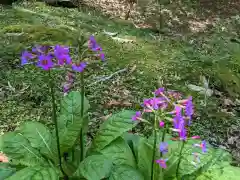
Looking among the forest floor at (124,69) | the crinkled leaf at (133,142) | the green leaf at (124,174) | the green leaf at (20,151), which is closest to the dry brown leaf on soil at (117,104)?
the forest floor at (124,69)

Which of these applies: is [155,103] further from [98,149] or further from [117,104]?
[117,104]

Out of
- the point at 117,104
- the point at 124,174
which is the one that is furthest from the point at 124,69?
the point at 124,174

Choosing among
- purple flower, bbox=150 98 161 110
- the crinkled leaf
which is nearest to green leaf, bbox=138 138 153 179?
the crinkled leaf

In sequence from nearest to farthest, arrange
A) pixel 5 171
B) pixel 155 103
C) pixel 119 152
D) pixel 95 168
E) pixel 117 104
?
1. pixel 155 103
2. pixel 95 168
3. pixel 5 171
4. pixel 119 152
5. pixel 117 104

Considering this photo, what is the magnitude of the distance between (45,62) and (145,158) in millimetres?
1031

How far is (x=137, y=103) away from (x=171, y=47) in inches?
71.5

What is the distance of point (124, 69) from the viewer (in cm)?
429

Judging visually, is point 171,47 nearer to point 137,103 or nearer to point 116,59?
point 116,59

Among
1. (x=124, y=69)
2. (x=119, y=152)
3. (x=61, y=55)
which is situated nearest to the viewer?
(x=61, y=55)

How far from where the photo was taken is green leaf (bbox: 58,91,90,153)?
7.74ft

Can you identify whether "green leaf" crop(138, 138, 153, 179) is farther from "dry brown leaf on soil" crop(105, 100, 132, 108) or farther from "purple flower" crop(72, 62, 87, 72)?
"dry brown leaf on soil" crop(105, 100, 132, 108)

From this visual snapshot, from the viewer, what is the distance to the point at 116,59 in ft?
14.8

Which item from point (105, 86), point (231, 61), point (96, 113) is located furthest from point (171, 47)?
point (96, 113)

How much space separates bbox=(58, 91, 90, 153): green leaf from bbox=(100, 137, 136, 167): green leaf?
240 mm
